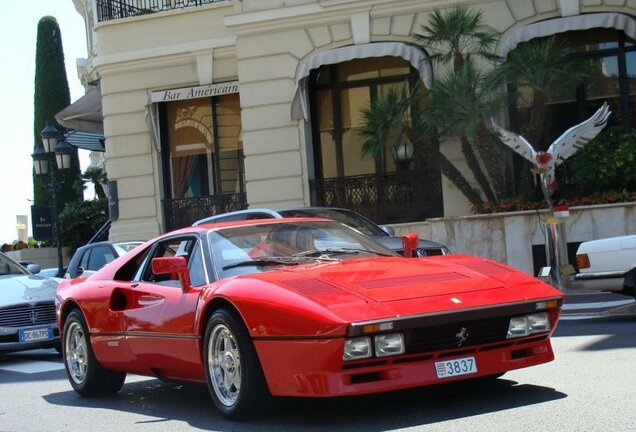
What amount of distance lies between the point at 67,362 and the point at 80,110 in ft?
63.5

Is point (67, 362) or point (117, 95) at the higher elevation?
point (117, 95)

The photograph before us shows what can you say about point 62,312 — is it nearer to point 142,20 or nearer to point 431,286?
point 431,286

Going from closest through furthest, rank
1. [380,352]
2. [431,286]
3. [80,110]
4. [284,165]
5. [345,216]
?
[380,352], [431,286], [345,216], [284,165], [80,110]

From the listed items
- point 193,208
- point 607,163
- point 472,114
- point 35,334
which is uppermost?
point 472,114

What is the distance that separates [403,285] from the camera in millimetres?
6633

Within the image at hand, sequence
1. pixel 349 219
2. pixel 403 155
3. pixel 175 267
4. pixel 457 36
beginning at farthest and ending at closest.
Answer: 1. pixel 403 155
2. pixel 457 36
3. pixel 349 219
4. pixel 175 267

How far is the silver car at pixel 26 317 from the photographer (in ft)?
41.9

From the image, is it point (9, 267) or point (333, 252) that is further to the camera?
point (9, 267)

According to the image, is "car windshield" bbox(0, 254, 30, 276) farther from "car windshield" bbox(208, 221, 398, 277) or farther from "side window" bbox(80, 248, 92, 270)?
"car windshield" bbox(208, 221, 398, 277)

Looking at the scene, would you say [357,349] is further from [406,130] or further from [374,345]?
[406,130]

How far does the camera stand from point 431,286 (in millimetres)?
6645

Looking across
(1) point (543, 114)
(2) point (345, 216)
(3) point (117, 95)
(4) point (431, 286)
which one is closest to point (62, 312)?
(4) point (431, 286)

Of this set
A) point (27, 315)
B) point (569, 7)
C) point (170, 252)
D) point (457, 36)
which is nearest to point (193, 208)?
point (457, 36)

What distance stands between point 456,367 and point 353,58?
1538cm
